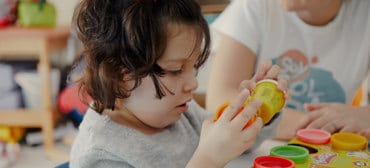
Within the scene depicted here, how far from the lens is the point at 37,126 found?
7.58 ft

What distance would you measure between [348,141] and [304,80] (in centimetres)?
35

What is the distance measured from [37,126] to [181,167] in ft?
5.52

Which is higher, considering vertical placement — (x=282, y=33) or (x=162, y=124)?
(x=282, y=33)

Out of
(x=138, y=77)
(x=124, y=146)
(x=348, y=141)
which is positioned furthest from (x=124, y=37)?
(x=348, y=141)

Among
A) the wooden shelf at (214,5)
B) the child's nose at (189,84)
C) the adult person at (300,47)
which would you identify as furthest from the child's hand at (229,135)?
the wooden shelf at (214,5)

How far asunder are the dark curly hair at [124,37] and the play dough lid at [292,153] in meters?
0.19

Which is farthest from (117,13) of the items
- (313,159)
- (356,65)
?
(356,65)

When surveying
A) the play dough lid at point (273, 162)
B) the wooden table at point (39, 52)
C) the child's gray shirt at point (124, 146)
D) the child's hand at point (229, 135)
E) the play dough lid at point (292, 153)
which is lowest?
the wooden table at point (39, 52)

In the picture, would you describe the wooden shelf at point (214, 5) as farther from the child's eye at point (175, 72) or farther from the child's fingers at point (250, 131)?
the child's fingers at point (250, 131)

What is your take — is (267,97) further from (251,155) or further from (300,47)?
(300,47)

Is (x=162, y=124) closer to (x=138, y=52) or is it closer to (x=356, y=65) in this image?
(x=138, y=52)

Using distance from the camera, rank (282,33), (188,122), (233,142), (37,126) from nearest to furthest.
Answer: (233,142)
(188,122)
(282,33)
(37,126)

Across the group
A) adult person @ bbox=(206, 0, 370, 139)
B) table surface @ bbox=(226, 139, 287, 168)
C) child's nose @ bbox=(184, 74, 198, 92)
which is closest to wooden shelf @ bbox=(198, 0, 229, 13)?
adult person @ bbox=(206, 0, 370, 139)

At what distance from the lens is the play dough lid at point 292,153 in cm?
66
